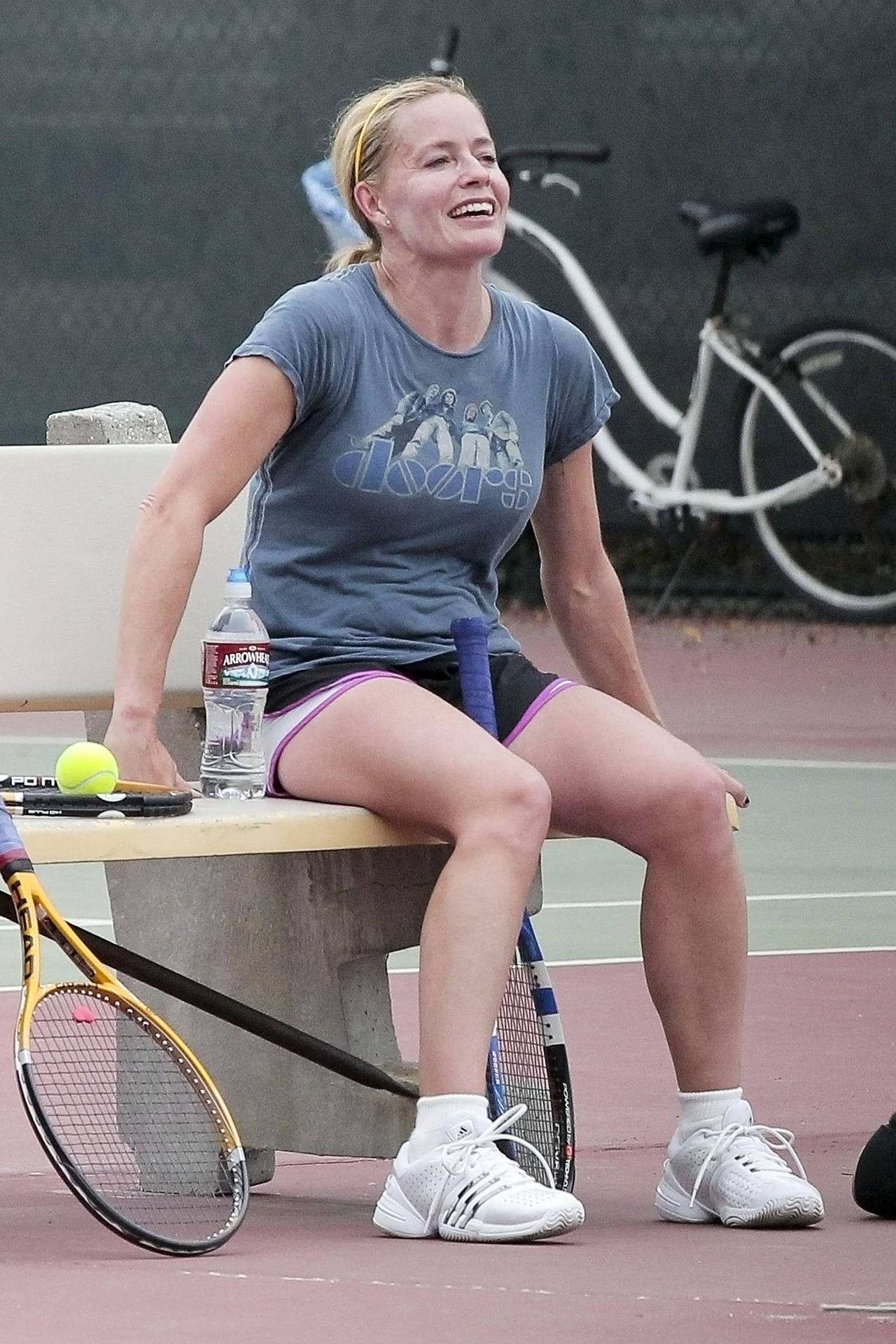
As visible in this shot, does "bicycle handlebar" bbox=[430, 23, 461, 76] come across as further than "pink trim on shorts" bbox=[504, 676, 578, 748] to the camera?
Yes

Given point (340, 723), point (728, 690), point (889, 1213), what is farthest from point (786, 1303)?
point (728, 690)

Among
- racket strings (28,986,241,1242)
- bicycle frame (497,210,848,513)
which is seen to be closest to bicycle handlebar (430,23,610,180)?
bicycle frame (497,210,848,513)

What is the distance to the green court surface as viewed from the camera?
6.38m

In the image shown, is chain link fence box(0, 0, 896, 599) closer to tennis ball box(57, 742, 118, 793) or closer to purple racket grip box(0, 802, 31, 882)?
tennis ball box(57, 742, 118, 793)

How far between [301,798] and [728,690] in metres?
7.06

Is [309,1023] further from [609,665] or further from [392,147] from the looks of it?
[392,147]

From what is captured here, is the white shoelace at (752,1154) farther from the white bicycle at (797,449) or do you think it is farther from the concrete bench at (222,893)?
the white bicycle at (797,449)

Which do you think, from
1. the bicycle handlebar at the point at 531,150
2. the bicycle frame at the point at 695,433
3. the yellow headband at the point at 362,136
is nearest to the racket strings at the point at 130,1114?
the yellow headband at the point at 362,136

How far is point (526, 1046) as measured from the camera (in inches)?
164

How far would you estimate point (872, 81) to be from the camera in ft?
39.7

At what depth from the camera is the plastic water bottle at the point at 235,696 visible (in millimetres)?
4000

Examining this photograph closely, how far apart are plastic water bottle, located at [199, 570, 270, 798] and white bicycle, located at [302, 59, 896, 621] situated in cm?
782

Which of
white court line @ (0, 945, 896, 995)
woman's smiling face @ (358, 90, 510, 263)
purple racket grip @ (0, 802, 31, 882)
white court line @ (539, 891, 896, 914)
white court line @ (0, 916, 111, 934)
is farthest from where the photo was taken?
white court line @ (539, 891, 896, 914)

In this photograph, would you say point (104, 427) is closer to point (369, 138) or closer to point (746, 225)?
point (369, 138)
